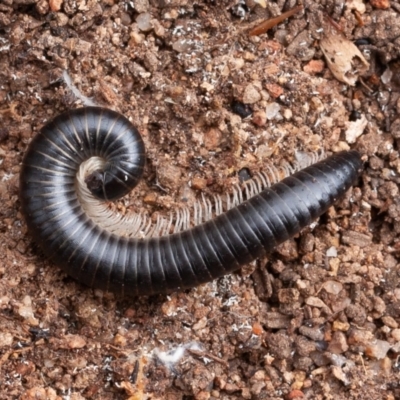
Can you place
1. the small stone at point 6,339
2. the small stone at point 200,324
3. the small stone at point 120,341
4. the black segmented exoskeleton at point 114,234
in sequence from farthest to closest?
the small stone at point 200,324, the small stone at point 120,341, the black segmented exoskeleton at point 114,234, the small stone at point 6,339

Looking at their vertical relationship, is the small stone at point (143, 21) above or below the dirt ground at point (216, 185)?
above

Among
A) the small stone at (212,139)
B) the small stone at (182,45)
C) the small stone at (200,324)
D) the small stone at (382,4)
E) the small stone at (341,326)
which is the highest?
the small stone at (382,4)

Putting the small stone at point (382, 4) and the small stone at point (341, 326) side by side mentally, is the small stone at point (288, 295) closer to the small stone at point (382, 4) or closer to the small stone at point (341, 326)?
the small stone at point (341, 326)

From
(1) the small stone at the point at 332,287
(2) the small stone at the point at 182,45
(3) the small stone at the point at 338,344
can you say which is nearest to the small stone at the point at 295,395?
(3) the small stone at the point at 338,344

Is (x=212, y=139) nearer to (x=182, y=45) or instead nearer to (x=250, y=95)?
(x=250, y=95)

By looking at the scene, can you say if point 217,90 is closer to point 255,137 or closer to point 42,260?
point 255,137

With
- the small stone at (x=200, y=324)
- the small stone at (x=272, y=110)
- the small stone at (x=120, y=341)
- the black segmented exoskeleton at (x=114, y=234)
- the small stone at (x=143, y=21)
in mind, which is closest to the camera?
the black segmented exoskeleton at (x=114, y=234)

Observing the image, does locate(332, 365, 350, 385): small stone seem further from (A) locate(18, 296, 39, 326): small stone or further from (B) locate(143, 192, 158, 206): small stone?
(A) locate(18, 296, 39, 326): small stone

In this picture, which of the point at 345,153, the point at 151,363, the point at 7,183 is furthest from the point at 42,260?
the point at 345,153
